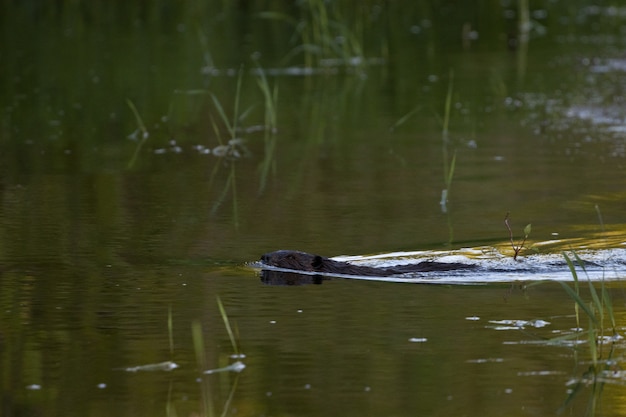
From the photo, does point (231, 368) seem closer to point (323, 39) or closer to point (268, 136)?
point (268, 136)

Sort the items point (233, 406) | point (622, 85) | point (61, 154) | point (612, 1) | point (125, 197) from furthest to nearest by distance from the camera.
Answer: point (612, 1) < point (622, 85) < point (61, 154) < point (125, 197) < point (233, 406)

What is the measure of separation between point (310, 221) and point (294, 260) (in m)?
1.54

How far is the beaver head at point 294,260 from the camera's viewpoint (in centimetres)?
782

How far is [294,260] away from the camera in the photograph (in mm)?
7934

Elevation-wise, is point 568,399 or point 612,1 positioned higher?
point 612,1

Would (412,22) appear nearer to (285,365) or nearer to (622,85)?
(622,85)

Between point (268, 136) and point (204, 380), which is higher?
point (268, 136)

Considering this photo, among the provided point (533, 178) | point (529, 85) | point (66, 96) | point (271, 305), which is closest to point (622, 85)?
point (529, 85)

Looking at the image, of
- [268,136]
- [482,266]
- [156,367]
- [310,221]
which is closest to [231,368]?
[156,367]

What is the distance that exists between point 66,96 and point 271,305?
356 inches

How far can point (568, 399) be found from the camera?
5367 millimetres

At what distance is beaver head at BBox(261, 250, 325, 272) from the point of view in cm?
782

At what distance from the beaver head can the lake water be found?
0.18m

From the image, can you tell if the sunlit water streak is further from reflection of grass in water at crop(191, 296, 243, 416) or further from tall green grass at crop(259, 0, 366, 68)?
tall green grass at crop(259, 0, 366, 68)
